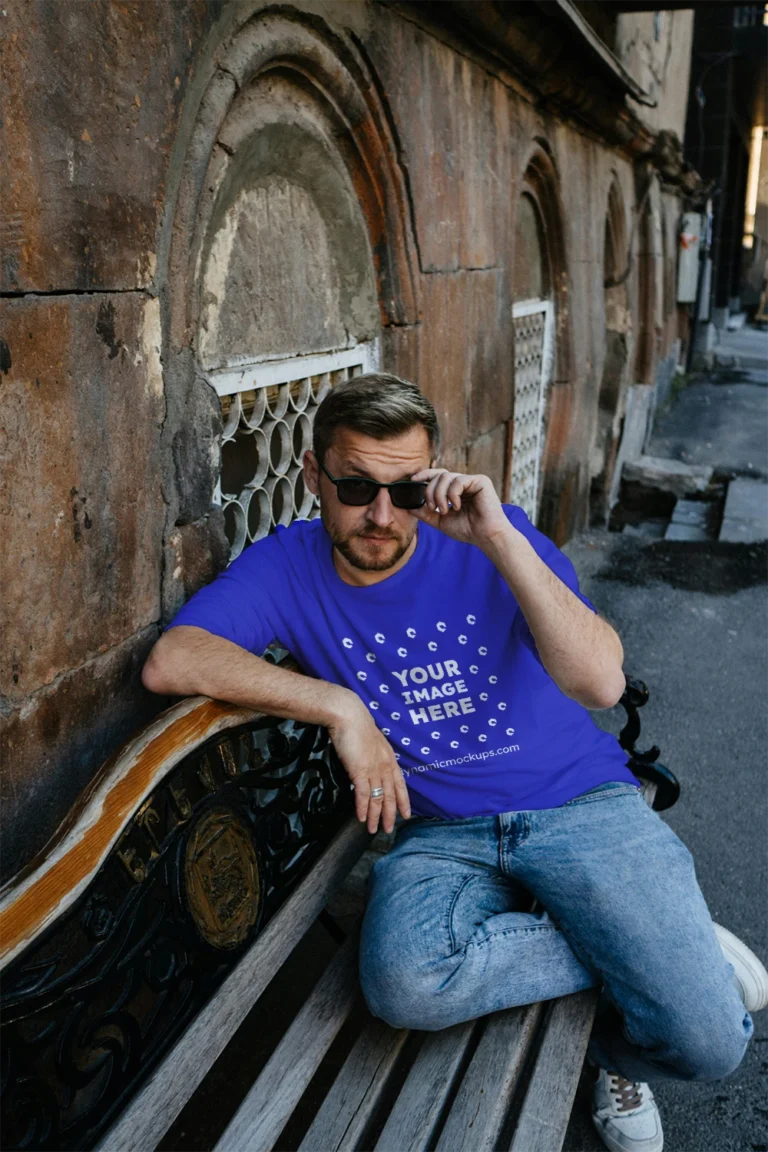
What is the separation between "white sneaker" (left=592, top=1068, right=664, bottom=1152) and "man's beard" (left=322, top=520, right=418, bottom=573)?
137cm

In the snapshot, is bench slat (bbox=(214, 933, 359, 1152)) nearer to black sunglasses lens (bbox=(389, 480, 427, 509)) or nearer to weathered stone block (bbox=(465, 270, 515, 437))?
black sunglasses lens (bbox=(389, 480, 427, 509))

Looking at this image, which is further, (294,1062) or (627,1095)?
(627,1095)

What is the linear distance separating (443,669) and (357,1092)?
936 mm

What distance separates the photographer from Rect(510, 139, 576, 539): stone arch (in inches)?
258

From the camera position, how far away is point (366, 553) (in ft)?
7.82

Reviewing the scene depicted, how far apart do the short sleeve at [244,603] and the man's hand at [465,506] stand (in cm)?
42

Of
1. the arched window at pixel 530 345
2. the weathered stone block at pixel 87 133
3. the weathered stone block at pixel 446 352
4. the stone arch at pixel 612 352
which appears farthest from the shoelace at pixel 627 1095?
the stone arch at pixel 612 352

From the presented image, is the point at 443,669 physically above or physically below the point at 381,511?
below

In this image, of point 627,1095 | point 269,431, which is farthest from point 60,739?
point 627,1095

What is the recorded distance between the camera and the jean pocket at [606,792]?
2.40m

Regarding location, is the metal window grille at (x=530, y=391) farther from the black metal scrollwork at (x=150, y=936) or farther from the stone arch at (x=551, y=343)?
the black metal scrollwork at (x=150, y=936)

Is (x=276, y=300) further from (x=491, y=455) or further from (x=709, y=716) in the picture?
(x=709, y=716)

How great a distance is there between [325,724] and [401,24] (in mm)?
2872

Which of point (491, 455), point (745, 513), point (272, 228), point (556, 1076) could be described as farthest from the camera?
point (745, 513)
